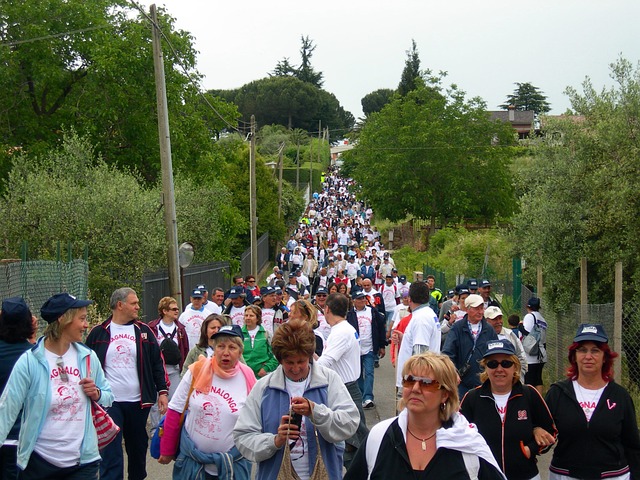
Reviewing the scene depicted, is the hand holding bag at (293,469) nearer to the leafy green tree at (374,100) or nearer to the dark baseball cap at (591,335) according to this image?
the dark baseball cap at (591,335)

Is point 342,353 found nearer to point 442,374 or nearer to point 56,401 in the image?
point 56,401

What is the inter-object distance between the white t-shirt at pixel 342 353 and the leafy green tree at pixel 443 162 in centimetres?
3932

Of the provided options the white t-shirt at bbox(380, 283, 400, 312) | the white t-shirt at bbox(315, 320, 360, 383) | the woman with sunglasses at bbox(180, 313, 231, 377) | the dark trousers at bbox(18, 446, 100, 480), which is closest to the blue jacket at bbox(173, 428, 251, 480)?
the dark trousers at bbox(18, 446, 100, 480)

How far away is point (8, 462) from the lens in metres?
5.78

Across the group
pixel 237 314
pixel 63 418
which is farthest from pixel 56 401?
pixel 237 314

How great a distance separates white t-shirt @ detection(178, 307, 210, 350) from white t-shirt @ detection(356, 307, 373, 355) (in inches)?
101

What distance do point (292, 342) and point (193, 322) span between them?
21.3 ft

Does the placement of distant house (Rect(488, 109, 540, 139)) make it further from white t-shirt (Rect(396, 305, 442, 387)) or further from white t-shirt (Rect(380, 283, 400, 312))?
white t-shirt (Rect(396, 305, 442, 387))

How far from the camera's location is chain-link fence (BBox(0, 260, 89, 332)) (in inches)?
430

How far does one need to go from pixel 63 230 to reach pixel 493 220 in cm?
3626

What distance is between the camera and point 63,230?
17.2 meters

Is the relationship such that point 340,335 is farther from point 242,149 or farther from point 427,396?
point 242,149

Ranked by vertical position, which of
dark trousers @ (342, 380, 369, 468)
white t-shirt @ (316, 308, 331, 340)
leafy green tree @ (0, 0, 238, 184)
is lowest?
dark trousers @ (342, 380, 369, 468)

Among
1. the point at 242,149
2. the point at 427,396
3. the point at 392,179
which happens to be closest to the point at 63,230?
the point at 427,396
